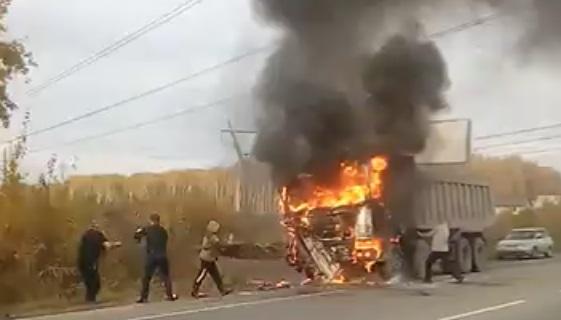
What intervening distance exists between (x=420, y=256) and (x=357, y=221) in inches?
119

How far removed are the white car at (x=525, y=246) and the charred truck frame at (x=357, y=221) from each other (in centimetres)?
1434

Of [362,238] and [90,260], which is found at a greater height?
[362,238]

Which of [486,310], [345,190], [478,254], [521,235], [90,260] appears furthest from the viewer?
[521,235]

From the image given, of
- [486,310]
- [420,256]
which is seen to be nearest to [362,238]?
[420,256]

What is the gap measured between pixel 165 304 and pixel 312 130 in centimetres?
688

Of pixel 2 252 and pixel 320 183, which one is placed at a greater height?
pixel 320 183

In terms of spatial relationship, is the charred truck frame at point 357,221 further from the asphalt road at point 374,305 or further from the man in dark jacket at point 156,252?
the man in dark jacket at point 156,252

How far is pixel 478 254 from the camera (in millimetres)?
27203

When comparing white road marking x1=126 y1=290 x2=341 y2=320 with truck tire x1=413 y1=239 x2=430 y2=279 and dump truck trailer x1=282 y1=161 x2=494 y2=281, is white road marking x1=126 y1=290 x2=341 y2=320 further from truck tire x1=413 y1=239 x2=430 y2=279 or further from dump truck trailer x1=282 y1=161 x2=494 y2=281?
truck tire x1=413 y1=239 x2=430 y2=279

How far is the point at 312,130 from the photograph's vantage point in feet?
73.1

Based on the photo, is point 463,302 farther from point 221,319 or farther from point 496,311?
point 221,319

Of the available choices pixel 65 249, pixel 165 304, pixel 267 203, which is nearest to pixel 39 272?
pixel 65 249

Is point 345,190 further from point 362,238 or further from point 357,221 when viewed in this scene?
point 362,238

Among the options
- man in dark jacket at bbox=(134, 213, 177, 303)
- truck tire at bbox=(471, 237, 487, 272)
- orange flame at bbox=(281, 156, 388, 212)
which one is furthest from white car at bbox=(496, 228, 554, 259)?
man in dark jacket at bbox=(134, 213, 177, 303)
